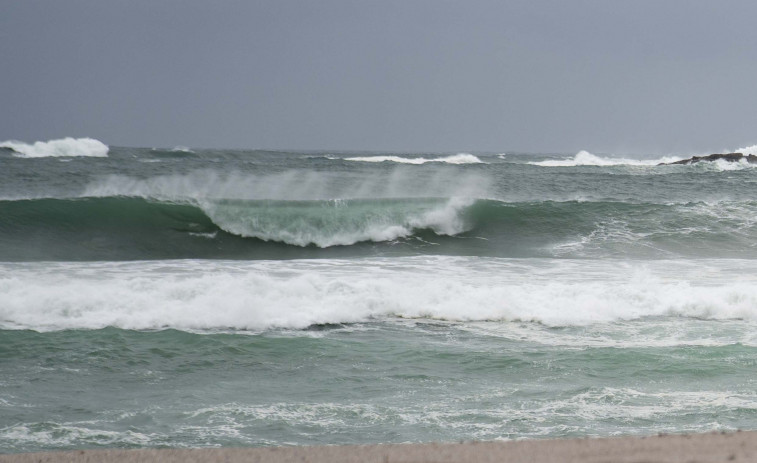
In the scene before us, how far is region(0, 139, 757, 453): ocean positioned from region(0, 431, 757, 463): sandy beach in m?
→ 0.83

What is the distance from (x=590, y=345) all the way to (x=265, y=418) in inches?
125

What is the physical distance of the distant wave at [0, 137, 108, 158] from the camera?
3650 cm

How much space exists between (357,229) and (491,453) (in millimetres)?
12541

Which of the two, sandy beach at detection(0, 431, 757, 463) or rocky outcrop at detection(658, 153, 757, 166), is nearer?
sandy beach at detection(0, 431, 757, 463)

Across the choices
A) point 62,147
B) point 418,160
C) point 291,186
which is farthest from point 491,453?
point 418,160

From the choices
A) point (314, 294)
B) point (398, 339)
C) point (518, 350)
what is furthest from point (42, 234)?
point (518, 350)

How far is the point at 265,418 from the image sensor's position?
4.16 m

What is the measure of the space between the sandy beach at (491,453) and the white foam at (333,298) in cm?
422

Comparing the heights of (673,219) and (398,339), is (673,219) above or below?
above

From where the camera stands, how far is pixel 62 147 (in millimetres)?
37844

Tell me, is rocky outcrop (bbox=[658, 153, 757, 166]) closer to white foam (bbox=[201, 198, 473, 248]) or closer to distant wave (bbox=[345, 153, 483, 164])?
distant wave (bbox=[345, 153, 483, 164])

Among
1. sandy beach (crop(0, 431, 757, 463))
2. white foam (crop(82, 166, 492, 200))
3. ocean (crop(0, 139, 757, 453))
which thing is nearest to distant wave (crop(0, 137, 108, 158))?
white foam (crop(82, 166, 492, 200))

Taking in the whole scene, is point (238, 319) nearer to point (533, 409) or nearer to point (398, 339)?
point (398, 339)

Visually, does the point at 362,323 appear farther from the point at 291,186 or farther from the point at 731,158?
the point at 731,158
